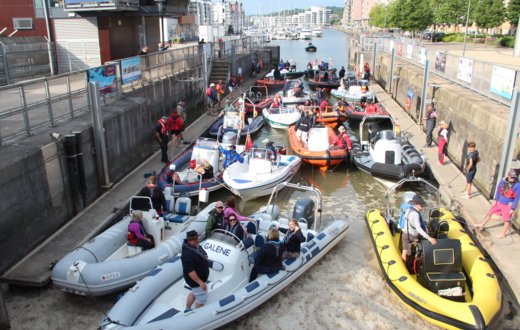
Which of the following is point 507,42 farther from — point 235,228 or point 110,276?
point 110,276

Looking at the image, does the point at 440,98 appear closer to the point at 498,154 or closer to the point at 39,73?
the point at 498,154

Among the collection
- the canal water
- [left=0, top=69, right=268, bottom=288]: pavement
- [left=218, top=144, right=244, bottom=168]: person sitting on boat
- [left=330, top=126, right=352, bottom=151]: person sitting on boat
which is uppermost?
[left=218, top=144, right=244, bottom=168]: person sitting on boat

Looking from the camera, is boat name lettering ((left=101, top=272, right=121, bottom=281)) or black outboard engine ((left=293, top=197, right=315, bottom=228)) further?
black outboard engine ((left=293, top=197, right=315, bottom=228))

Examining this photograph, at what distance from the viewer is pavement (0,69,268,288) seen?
8.41 metres

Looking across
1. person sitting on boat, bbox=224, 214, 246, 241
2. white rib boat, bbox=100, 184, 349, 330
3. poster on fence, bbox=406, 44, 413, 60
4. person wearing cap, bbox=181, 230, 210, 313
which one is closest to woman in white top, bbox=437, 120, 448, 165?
white rib boat, bbox=100, 184, 349, 330

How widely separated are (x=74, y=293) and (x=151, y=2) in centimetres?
2144

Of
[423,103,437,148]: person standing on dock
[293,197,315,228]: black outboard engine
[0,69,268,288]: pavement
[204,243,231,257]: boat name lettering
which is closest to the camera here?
[204,243,231,257]: boat name lettering

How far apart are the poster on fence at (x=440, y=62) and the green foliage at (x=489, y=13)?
31.9 meters

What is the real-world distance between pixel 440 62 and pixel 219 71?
1495cm

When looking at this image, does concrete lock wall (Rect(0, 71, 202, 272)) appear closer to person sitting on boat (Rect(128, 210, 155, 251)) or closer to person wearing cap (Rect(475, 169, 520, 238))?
person sitting on boat (Rect(128, 210, 155, 251))

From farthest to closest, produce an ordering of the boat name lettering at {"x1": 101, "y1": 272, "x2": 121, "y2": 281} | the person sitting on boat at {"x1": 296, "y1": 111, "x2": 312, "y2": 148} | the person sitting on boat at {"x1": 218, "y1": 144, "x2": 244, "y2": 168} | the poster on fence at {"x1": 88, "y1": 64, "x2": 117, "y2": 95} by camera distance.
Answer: the person sitting on boat at {"x1": 296, "y1": 111, "x2": 312, "y2": 148}, the person sitting on boat at {"x1": 218, "y1": 144, "x2": 244, "y2": 168}, the poster on fence at {"x1": 88, "y1": 64, "x2": 117, "y2": 95}, the boat name lettering at {"x1": 101, "y1": 272, "x2": 121, "y2": 281}

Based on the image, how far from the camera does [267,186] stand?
13195 millimetres

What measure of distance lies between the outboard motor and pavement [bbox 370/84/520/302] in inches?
273

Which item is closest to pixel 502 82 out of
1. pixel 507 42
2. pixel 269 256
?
pixel 269 256
